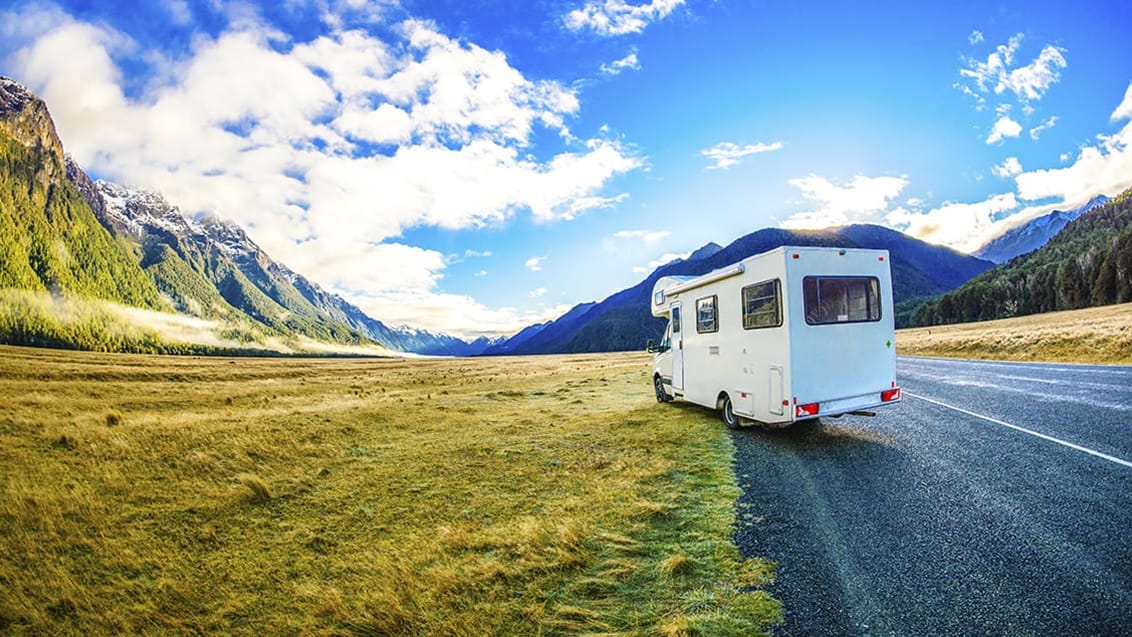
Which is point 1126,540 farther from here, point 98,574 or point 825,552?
point 98,574

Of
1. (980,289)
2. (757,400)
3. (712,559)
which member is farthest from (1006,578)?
(980,289)

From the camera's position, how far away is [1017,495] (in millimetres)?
6793

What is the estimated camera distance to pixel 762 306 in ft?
37.9

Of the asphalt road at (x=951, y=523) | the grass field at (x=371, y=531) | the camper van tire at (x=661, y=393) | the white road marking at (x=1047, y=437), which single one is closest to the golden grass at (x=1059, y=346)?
the white road marking at (x=1047, y=437)

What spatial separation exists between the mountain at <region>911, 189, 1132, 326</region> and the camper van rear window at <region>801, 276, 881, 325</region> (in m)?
98.2

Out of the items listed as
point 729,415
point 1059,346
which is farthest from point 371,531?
point 1059,346

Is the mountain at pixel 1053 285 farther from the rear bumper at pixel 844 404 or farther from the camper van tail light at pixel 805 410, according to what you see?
the camper van tail light at pixel 805 410

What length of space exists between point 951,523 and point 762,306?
6186 mm

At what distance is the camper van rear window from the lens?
1093 centimetres

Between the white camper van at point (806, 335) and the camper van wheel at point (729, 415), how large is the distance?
0.04m

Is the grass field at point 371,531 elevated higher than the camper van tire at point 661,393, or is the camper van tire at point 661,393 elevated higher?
the camper van tire at point 661,393

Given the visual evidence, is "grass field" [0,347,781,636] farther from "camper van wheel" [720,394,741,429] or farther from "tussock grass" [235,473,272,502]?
"camper van wheel" [720,394,741,429]

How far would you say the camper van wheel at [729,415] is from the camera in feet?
43.4

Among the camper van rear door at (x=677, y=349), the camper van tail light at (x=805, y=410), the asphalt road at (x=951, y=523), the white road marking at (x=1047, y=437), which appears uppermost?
the camper van rear door at (x=677, y=349)
